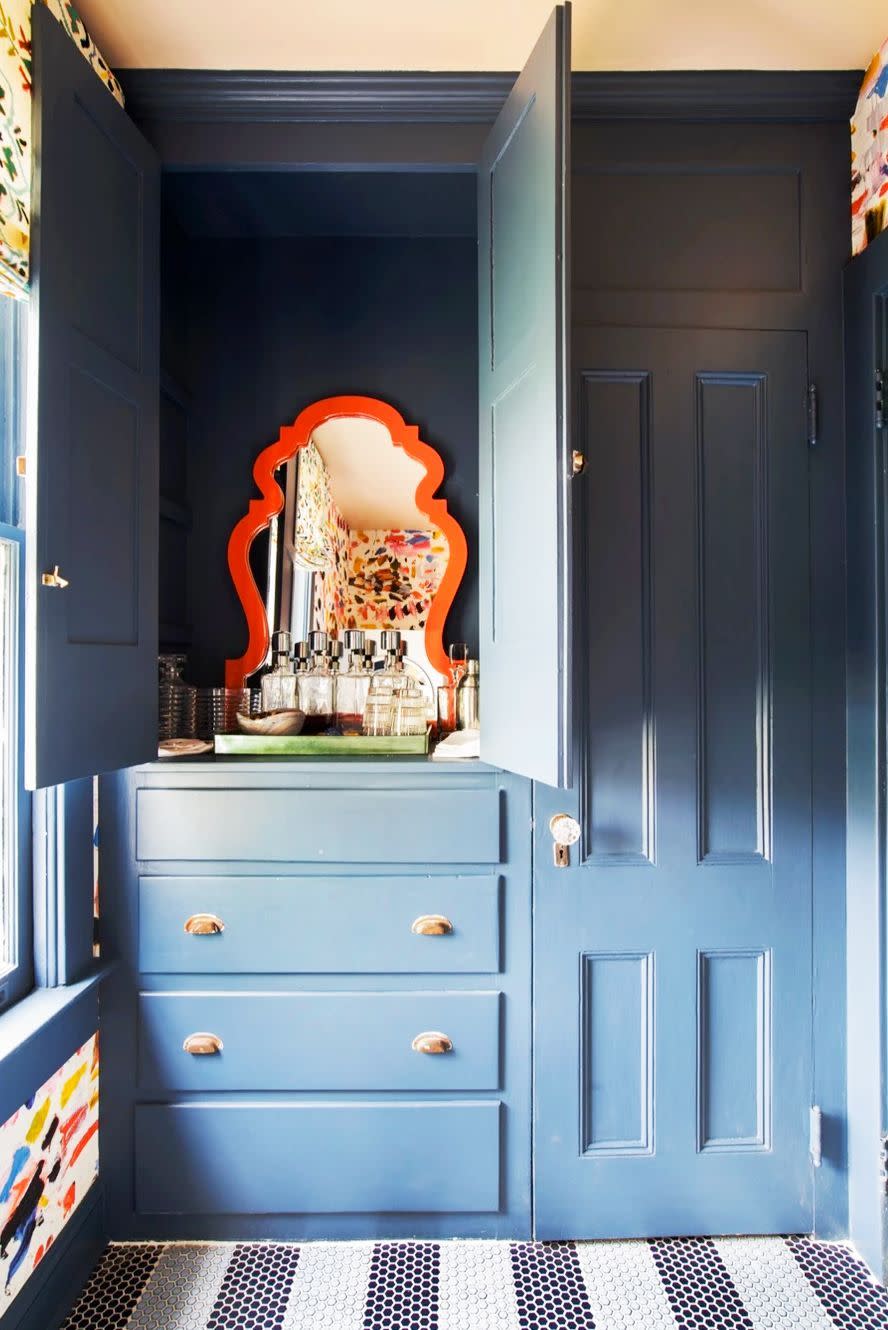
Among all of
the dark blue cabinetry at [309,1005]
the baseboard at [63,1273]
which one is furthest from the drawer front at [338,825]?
the baseboard at [63,1273]

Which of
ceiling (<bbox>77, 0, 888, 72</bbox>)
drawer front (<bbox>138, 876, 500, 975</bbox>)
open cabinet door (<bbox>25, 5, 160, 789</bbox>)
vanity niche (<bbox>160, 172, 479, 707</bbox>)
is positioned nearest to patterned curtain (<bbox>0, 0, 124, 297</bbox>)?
open cabinet door (<bbox>25, 5, 160, 789</bbox>)

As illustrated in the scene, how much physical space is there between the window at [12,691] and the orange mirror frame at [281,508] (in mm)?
650

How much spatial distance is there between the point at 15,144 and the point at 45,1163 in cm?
185

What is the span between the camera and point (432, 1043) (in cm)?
147

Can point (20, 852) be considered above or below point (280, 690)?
below

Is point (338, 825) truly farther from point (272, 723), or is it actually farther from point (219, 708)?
point (219, 708)

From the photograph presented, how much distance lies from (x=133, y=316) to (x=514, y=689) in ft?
3.63

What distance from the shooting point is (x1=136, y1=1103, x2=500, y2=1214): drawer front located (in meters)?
1.48

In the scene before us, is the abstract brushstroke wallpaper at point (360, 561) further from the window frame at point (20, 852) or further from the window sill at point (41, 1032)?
the window sill at point (41, 1032)

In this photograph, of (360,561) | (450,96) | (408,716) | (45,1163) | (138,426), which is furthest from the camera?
(360,561)

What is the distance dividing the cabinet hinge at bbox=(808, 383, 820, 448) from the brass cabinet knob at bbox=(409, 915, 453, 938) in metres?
1.34

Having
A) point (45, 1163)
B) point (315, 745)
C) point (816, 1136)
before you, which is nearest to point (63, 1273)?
point (45, 1163)

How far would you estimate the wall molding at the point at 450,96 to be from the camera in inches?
60.7

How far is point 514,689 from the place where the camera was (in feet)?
4.43
